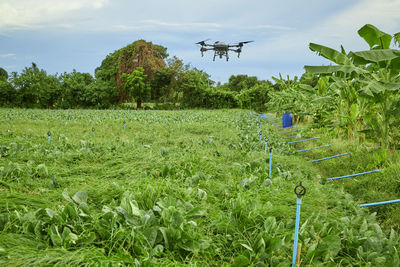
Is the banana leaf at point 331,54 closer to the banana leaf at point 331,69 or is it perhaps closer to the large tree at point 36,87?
A: the banana leaf at point 331,69

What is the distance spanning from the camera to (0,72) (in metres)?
48.5

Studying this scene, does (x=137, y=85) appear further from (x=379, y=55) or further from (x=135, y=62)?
(x=379, y=55)

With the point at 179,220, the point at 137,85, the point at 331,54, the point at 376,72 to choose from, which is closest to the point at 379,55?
the point at 331,54

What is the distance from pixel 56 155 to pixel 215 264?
12.7 feet

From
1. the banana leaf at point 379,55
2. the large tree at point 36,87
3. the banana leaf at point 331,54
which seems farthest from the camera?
the large tree at point 36,87

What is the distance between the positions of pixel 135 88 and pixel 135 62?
16.8 ft

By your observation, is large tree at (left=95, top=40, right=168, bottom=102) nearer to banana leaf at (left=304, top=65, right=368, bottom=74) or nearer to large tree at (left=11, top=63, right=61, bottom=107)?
large tree at (left=11, top=63, right=61, bottom=107)

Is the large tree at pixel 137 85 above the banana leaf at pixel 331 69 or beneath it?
above

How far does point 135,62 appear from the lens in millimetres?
35031

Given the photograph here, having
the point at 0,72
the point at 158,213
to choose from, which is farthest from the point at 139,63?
the point at 158,213

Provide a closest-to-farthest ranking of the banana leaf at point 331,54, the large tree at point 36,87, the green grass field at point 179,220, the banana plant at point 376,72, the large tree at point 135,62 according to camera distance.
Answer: the green grass field at point 179,220 < the banana plant at point 376,72 < the banana leaf at point 331,54 < the large tree at point 36,87 < the large tree at point 135,62

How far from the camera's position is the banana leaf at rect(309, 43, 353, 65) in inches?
238

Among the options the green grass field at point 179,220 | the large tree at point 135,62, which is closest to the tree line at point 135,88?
the large tree at point 135,62

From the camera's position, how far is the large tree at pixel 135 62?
34.2 meters
